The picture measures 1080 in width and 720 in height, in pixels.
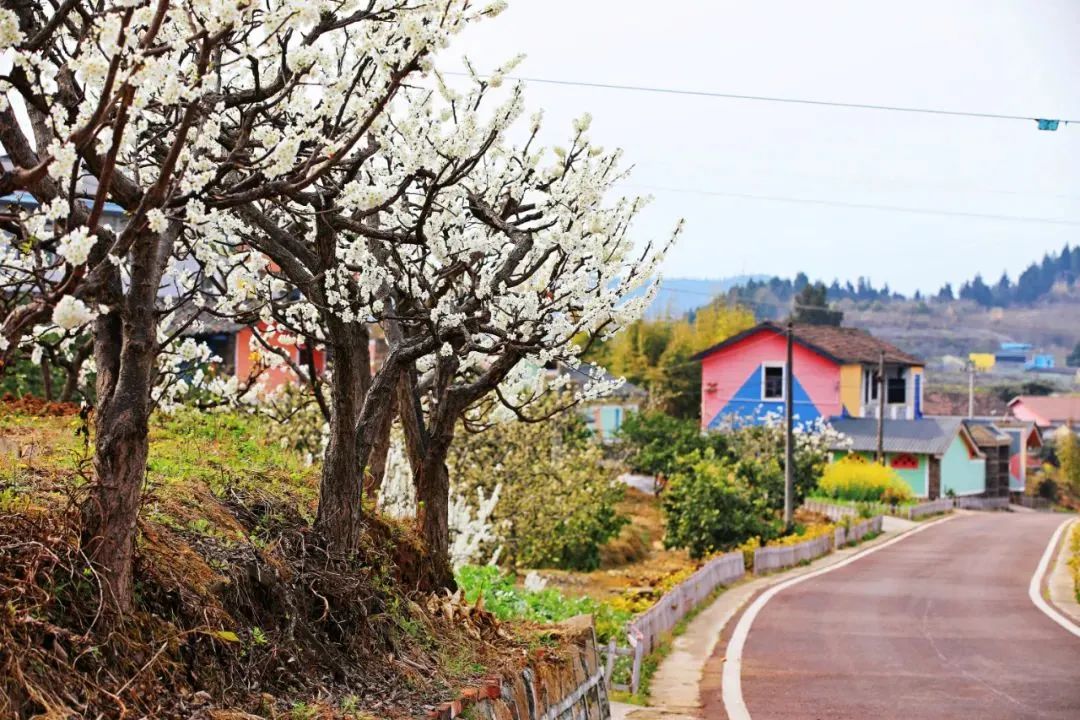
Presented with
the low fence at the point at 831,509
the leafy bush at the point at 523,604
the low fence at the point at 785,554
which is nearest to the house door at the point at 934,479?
the low fence at the point at 831,509

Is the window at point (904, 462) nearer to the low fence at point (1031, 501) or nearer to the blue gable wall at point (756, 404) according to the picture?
the blue gable wall at point (756, 404)

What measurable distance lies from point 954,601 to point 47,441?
Result: 62.7 feet

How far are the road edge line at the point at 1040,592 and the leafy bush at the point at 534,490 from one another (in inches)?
358

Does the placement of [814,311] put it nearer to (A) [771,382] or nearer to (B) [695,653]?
(A) [771,382]

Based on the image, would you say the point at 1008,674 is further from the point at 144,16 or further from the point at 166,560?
the point at 144,16

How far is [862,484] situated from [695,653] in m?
31.8

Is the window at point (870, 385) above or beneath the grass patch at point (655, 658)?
above

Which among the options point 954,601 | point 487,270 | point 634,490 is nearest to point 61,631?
point 487,270

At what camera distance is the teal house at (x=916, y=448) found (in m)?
55.9

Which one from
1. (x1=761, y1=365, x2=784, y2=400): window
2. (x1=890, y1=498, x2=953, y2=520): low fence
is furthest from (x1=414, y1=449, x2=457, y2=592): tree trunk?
(x1=761, y1=365, x2=784, y2=400): window

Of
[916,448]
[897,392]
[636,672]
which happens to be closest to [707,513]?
[636,672]

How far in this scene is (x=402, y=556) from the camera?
1019 cm

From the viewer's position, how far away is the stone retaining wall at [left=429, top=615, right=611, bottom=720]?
7934 mm

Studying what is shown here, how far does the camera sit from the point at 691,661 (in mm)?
17766
